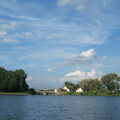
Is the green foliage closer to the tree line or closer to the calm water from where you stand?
the tree line

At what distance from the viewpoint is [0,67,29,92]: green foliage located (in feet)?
564

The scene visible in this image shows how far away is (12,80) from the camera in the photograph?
174m

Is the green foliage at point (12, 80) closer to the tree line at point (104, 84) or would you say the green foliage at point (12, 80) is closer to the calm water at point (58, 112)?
the tree line at point (104, 84)

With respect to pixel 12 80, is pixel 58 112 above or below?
below

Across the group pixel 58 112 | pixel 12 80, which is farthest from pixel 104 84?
pixel 58 112

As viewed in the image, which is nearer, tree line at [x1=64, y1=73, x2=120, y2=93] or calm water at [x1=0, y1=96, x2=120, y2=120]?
calm water at [x1=0, y1=96, x2=120, y2=120]

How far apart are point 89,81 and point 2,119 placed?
531 ft

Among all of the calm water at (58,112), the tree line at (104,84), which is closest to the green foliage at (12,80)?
the tree line at (104,84)

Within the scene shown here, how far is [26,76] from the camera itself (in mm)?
187750

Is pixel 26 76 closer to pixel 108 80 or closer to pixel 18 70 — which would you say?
pixel 18 70

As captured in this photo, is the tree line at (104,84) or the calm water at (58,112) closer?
the calm water at (58,112)

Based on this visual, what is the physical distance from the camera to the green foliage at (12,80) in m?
172

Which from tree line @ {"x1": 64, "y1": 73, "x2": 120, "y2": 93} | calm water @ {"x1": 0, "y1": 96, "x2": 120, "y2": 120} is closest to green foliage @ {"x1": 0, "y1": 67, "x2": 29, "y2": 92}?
tree line @ {"x1": 64, "y1": 73, "x2": 120, "y2": 93}

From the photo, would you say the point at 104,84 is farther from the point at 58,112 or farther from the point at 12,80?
the point at 58,112
